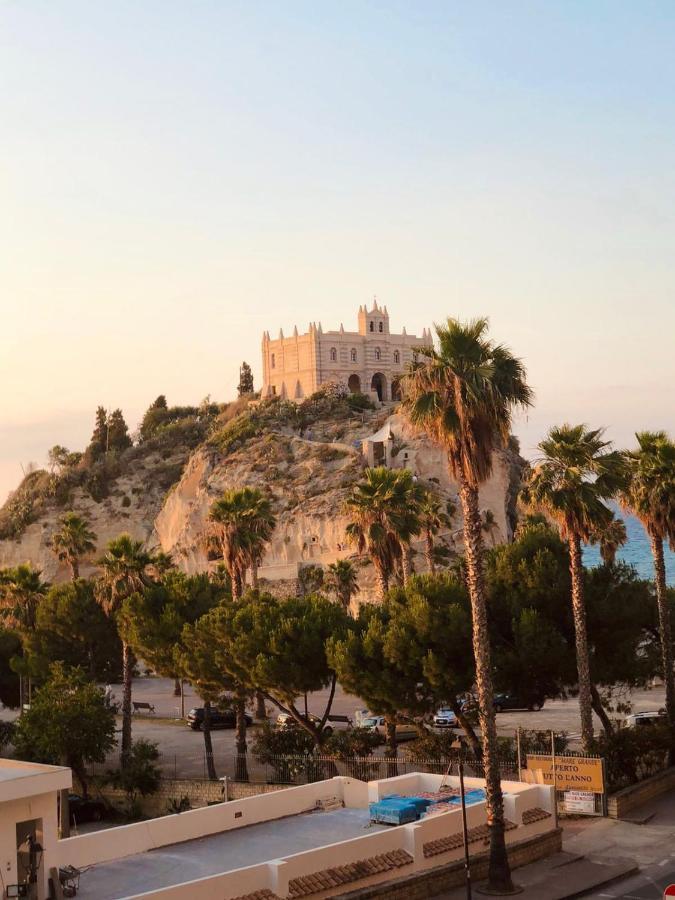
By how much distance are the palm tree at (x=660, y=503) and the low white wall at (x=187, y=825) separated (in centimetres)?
1565

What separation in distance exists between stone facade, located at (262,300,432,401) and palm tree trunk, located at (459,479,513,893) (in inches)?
4423

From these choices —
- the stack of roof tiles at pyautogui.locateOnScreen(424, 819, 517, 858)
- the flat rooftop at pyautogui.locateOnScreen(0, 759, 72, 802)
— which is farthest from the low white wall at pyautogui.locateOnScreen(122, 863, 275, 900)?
the stack of roof tiles at pyautogui.locateOnScreen(424, 819, 517, 858)

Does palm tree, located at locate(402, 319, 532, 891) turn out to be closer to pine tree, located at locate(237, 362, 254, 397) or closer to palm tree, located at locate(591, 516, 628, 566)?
palm tree, located at locate(591, 516, 628, 566)

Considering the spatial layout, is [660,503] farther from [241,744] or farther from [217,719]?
[217,719]

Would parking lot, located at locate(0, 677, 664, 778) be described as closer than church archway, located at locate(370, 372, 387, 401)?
Yes

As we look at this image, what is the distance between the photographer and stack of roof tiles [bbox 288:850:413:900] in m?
20.6

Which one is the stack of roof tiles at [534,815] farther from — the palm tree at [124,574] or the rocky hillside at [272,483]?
the rocky hillside at [272,483]

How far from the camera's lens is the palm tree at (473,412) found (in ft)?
82.2

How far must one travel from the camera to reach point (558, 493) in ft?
107

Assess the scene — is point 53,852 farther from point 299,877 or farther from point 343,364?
point 343,364

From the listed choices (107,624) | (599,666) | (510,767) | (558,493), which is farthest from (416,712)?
(107,624)

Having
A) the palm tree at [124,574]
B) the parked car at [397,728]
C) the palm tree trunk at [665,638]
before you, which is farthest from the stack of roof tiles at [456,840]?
the palm tree at [124,574]

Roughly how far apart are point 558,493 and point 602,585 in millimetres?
6563

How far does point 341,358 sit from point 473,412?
11671cm
